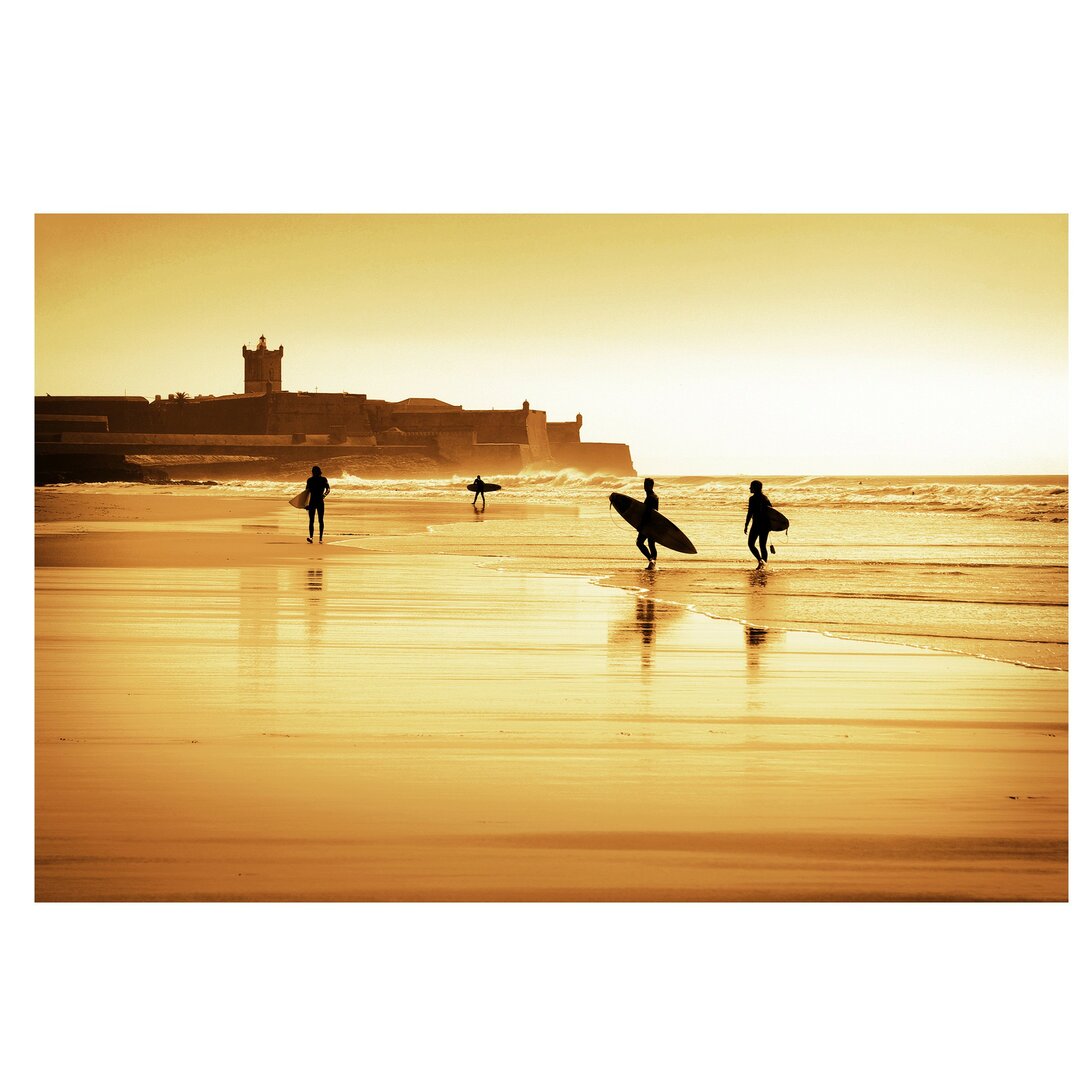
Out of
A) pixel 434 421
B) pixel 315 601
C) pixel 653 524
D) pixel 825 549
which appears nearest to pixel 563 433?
pixel 434 421

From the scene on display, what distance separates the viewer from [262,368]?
1252 centimetres

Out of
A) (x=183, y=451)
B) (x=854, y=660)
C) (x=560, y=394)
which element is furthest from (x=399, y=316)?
(x=183, y=451)

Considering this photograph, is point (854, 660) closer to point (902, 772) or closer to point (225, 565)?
point (902, 772)

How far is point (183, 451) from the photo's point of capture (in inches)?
804

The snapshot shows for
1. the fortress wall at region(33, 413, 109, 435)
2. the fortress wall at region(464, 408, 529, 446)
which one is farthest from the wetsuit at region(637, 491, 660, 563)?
the fortress wall at region(33, 413, 109, 435)

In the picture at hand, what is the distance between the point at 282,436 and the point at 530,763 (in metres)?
17.5

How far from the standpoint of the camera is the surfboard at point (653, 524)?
39.4 feet

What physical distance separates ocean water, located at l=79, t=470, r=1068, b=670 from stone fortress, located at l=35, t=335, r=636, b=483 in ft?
3.17

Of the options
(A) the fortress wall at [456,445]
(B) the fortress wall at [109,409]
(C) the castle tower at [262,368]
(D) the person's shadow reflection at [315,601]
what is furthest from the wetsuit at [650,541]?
(A) the fortress wall at [456,445]

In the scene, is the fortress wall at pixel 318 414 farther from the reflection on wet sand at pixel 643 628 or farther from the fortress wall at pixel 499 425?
the reflection on wet sand at pixel 643 628

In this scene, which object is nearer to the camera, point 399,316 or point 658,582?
point 658,582

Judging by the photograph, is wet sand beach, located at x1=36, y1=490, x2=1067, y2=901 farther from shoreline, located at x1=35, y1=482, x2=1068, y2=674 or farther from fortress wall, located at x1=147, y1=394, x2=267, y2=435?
fortress wall, located at x1=147, y1=394, x2=267, y2=435

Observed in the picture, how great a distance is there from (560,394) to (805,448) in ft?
8.63

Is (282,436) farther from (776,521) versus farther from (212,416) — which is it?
(776,521)
